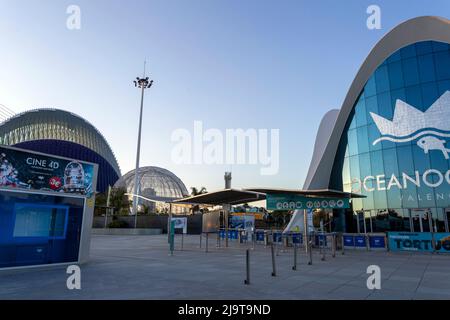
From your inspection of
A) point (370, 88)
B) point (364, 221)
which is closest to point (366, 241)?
point (364, 221)

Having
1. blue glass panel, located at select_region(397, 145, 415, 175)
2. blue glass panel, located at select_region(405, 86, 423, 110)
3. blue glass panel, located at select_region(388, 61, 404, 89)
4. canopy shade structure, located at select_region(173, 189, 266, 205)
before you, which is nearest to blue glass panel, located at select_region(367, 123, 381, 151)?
blue glass panel, located at select_region(397, 145, 415, 175)

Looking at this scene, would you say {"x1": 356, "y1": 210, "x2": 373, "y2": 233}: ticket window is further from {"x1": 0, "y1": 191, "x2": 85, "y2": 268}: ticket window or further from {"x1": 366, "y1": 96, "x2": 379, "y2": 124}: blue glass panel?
{"x1": 0, "y1": 191, "x2": 85, "y2": 268}: ticket window

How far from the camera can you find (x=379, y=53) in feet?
89.2

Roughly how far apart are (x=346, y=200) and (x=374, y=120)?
10941 mm

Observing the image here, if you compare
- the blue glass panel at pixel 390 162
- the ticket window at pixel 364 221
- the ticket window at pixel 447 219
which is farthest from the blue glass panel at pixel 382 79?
the ticket window at pixel 447 219

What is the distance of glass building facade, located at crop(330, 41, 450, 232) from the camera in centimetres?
2238

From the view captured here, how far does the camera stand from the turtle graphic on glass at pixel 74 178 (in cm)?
1327

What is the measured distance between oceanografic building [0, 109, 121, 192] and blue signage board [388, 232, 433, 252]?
233 ft

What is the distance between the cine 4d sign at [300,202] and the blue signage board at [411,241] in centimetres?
395

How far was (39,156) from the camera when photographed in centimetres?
1252

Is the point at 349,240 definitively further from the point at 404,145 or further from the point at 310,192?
the point at 404,145

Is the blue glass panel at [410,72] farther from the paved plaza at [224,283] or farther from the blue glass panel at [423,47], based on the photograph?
the paved plaza at [224,283]

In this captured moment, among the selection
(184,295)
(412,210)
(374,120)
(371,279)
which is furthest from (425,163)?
(184,295)
